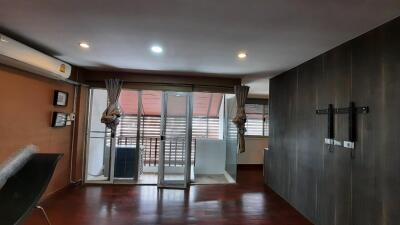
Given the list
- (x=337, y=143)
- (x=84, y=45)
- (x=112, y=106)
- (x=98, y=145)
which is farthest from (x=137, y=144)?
(x=337, y=143)

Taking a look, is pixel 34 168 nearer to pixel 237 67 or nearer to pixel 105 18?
pixel 105 18

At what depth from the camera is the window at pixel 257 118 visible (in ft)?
23.7

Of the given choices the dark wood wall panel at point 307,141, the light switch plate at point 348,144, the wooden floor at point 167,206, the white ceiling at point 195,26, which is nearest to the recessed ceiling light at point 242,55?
the white ceiling at point 195,26

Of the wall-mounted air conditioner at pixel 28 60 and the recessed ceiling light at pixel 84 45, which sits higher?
the recessed ceiling light at pixel 84 45

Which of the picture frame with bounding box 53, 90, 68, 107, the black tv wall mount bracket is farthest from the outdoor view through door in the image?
the black tv wall mount bracket

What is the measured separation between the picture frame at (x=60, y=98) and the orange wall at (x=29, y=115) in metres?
0.07

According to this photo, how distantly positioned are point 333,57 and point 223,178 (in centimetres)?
368

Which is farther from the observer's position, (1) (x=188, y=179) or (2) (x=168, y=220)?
(1) (x=188, y=179)

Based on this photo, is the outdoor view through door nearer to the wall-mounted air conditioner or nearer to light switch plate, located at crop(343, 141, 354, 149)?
the wall-mounted air conditioner

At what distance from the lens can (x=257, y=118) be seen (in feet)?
23.8

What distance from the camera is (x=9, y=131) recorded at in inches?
123

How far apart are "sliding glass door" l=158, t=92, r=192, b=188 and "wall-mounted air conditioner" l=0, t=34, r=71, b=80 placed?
2004 mm

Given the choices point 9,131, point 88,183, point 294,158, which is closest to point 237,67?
point 294,158

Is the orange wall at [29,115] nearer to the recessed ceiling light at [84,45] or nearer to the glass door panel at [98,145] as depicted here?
the glass door panel at [98,145]
